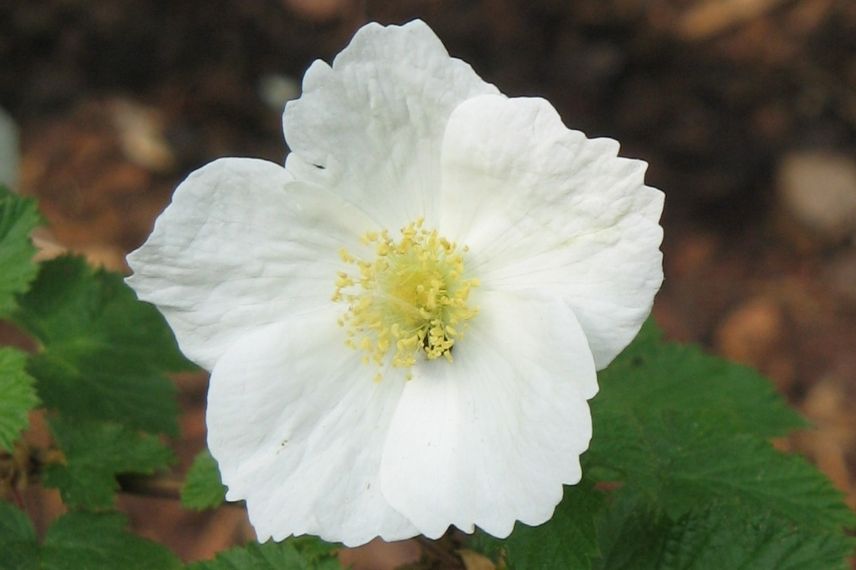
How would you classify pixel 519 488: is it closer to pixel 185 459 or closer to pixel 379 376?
pixel 379 376

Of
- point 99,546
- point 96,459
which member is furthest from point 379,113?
point 99,546

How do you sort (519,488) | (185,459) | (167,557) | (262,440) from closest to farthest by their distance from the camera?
(519,488) < (262,440) < (167,557) < (185,459)

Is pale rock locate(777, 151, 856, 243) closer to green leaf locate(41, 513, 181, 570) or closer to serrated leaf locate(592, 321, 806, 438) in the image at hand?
serrated leaf locate(592, 321, 806, 438)

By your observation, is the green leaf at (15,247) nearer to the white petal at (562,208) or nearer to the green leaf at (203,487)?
the green leaf at (203,487)

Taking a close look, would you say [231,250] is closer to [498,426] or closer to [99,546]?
[498,426]

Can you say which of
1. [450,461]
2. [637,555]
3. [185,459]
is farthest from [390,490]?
[185,459]
